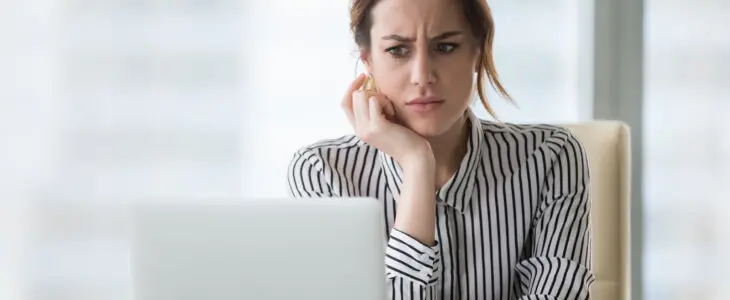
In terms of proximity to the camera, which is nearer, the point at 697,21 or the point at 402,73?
the point at 402,73

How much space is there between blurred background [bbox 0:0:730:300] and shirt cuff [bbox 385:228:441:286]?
34.4 inches

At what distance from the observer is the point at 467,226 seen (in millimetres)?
1453

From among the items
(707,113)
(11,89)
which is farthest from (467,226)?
(11,89)

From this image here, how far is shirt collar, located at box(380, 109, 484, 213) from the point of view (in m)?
1.44

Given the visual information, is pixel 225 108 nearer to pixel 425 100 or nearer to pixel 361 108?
pixel 361 108

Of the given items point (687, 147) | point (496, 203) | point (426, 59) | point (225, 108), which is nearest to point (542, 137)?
point (496, 203)

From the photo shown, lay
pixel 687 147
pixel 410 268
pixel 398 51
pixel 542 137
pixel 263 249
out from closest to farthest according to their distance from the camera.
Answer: pixel 263 249, pixel 410 268, pixel 398 51, pixel 542 137, pixel 687 147

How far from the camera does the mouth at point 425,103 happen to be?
4.55 ft

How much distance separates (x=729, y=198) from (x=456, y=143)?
924mm

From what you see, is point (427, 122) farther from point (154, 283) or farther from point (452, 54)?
point (154, 283)

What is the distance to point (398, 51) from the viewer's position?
4.66ft

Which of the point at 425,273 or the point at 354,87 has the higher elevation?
the point at 354,87

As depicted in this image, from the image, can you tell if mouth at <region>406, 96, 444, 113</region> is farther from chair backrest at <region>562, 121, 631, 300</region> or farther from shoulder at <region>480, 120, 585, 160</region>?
chair backrest at <region>562, 121, 631, 300</region>

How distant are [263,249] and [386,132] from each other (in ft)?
2.14
